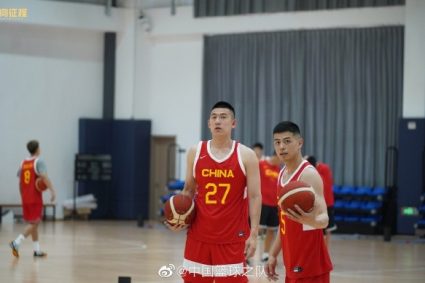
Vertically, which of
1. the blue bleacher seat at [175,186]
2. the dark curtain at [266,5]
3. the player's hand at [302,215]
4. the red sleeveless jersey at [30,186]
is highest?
the dark curtain at [266,5]

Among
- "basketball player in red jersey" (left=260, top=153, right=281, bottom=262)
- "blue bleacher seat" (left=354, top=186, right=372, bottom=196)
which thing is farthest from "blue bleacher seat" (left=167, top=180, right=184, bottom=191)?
"basketball player in red jersey" (left=260, top=153, right=281, bottom=262)

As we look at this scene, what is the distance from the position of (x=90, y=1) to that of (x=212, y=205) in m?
17.2

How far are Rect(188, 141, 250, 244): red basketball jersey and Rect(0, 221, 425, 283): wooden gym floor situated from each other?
4597mm

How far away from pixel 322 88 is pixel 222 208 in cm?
1464

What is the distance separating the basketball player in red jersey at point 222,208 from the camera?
6.91 metres

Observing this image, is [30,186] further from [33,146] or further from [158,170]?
[158,170]

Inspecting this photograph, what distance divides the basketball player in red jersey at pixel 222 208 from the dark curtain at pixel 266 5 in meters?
14.1

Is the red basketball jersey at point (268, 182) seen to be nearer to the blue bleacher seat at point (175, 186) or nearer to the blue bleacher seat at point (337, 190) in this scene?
the blue bleacher seat at point (337, 190)

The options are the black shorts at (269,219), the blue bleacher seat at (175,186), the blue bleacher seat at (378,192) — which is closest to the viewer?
the black shorts at (269,219)

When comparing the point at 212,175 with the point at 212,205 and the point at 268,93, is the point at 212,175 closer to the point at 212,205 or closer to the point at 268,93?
the point at 212,205

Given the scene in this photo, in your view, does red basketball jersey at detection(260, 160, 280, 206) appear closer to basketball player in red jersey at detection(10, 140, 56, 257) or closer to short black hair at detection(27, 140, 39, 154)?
basketball player in red jersey at detection(10, 140, 56, 257)

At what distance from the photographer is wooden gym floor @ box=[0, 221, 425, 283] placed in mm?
12031

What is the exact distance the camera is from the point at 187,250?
7.02 meters

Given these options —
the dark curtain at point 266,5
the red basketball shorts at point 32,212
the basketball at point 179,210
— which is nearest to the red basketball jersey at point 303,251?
the basketball at point 179,210
